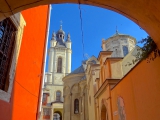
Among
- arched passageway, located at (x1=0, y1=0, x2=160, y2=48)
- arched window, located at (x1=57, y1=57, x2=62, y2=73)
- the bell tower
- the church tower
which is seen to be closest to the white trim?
arched passageway, located at (x1=0, y1=0, x2=160, y2=48)

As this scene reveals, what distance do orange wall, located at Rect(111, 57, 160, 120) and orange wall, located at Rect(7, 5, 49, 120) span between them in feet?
11.7

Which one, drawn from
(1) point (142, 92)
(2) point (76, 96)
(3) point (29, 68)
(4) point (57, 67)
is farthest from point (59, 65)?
(1) point (142, 92)

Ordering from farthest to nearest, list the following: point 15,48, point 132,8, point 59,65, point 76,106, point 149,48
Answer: point 59,65
point 76,106
point 15,48
point 149,48
point 132,8

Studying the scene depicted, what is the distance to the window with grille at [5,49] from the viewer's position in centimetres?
471

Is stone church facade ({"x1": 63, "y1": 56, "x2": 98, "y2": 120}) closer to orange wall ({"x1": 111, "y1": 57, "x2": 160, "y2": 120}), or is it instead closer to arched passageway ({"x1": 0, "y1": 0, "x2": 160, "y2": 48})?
orange wall ({"x1": 111, "y1": 57, "x2": 160, "y2": 120})

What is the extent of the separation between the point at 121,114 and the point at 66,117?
813 inches

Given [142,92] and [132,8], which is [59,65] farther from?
[132,8]

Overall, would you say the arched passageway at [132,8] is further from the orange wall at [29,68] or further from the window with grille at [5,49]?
the orange wall at [29,68]

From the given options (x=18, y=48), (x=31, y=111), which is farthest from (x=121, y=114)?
(x=18, y=48)

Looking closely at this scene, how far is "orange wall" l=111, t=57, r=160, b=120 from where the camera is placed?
406cm

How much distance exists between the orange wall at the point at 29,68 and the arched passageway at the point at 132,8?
269cm

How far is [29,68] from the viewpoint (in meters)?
6.49

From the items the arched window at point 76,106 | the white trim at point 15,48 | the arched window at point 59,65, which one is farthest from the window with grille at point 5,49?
the arched window at point 59,65

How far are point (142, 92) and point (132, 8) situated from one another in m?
2.66
